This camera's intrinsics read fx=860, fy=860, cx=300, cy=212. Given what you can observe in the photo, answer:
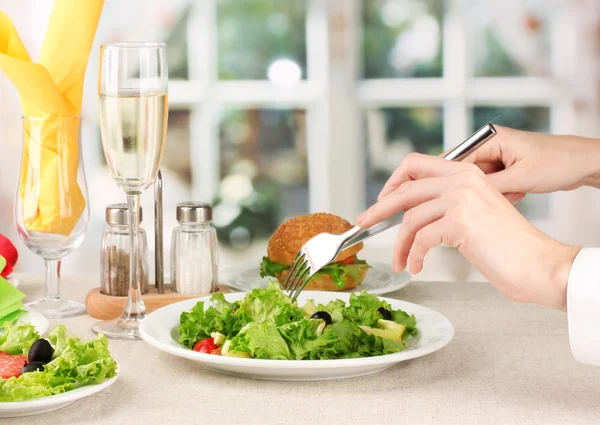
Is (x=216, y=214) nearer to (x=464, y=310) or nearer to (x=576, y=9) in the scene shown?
(x=576, y=9)

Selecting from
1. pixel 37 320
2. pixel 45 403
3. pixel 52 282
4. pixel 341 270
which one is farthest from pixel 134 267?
pixel 341 270

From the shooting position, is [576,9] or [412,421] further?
[576,9]

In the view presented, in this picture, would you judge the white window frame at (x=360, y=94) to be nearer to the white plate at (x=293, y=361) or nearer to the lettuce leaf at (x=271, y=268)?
the lettuce leaf at (x=271, y=268)

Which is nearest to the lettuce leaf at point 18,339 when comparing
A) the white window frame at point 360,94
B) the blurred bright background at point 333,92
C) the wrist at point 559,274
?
the wrist at point 559,274

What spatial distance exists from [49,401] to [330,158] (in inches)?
86.0

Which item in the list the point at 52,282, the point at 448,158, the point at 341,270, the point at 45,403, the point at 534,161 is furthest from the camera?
the point at 341,270

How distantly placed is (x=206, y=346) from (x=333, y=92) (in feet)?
6.52

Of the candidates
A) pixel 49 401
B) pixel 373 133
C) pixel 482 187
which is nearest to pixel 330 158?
pixel 373 133

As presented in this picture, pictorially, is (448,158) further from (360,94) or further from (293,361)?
(360,94)

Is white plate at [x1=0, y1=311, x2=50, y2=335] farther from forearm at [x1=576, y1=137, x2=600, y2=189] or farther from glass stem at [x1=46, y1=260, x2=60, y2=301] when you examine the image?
forearm at [x1=576, y1=137, x2=600, y2=189]

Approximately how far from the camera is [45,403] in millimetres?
866

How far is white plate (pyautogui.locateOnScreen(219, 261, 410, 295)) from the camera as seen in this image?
1547 mm

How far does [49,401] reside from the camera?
87 centimetres

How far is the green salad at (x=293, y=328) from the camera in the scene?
1017 mm
